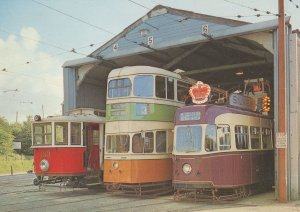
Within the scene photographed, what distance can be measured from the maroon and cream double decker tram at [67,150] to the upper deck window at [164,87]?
3500 mm

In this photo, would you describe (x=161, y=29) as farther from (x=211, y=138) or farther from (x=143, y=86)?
(x=211, y=138)

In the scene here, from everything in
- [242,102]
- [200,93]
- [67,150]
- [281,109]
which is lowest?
[67,150]

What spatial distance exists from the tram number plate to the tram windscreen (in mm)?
2713

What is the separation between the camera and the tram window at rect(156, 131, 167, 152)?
56.1 feet

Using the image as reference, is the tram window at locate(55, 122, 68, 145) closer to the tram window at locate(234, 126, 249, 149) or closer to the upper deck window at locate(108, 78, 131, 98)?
the upper deck window at locate(108, 78, 131, 98)

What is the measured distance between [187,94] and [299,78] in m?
5.03

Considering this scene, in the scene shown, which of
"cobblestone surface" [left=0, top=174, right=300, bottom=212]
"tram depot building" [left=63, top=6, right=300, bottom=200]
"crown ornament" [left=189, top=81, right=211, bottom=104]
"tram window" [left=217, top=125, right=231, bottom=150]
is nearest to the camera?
"cobblestone surface" [left=0, top=174, right=300, bottom=212]

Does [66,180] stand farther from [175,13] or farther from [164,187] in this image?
[175,13]

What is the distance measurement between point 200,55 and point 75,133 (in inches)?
332

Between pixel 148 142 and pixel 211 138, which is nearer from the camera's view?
pixel 211 138

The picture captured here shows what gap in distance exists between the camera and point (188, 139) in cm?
1505

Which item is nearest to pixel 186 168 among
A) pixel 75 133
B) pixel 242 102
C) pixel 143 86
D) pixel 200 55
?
pixel 143 86

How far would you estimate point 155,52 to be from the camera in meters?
20.7

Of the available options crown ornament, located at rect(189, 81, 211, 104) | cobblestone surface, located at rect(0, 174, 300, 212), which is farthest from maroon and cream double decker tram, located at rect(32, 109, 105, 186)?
crown ornament, located at rect(189, 81, 211, 104)
